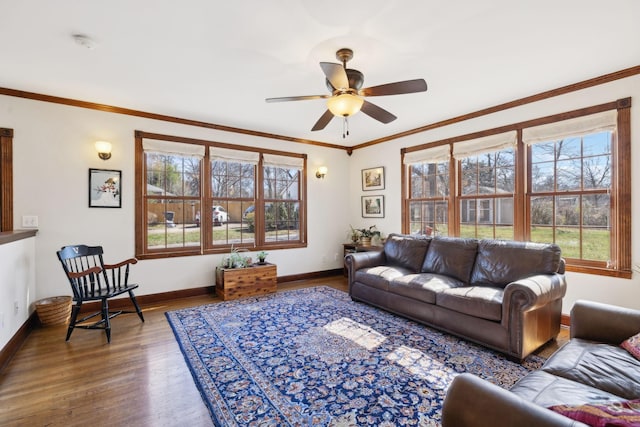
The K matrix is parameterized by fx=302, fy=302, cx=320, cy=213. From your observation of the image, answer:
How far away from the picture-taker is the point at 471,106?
397cm

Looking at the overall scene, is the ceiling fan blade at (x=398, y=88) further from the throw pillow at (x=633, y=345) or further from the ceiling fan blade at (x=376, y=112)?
the throw pillow at (x=633, y=345)

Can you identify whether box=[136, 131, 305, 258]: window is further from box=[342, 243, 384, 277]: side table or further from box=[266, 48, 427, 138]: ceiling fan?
box=[266, 48, 427, 138]: ceiling fan

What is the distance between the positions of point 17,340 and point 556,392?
13.8ft

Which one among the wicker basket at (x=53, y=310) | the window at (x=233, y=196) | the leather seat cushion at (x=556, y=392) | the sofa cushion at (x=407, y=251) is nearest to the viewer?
the leather seat cushion at (x=556, y=392)

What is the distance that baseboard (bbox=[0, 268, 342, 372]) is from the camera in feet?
8.66

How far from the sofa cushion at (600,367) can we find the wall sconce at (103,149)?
4.81 meters

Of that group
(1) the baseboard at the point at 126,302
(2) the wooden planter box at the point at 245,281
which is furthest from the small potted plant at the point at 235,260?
(1) the baseboard at the point at 126,302

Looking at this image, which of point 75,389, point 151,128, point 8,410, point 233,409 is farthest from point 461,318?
point 151,128

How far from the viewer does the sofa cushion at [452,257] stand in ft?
11.7

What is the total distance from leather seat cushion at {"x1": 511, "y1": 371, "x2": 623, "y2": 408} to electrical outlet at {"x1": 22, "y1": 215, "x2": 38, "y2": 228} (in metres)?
4.81

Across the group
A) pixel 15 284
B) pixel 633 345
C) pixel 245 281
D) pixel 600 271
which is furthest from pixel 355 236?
pixel 15 284

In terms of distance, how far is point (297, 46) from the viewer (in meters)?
2.48

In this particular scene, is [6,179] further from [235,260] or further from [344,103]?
[344,103]

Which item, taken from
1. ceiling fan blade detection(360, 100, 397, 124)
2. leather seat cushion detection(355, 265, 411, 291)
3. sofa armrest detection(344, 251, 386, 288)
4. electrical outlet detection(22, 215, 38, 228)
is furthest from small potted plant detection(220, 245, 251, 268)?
ceiling fan blade detection(360, 100, 397, 124)
